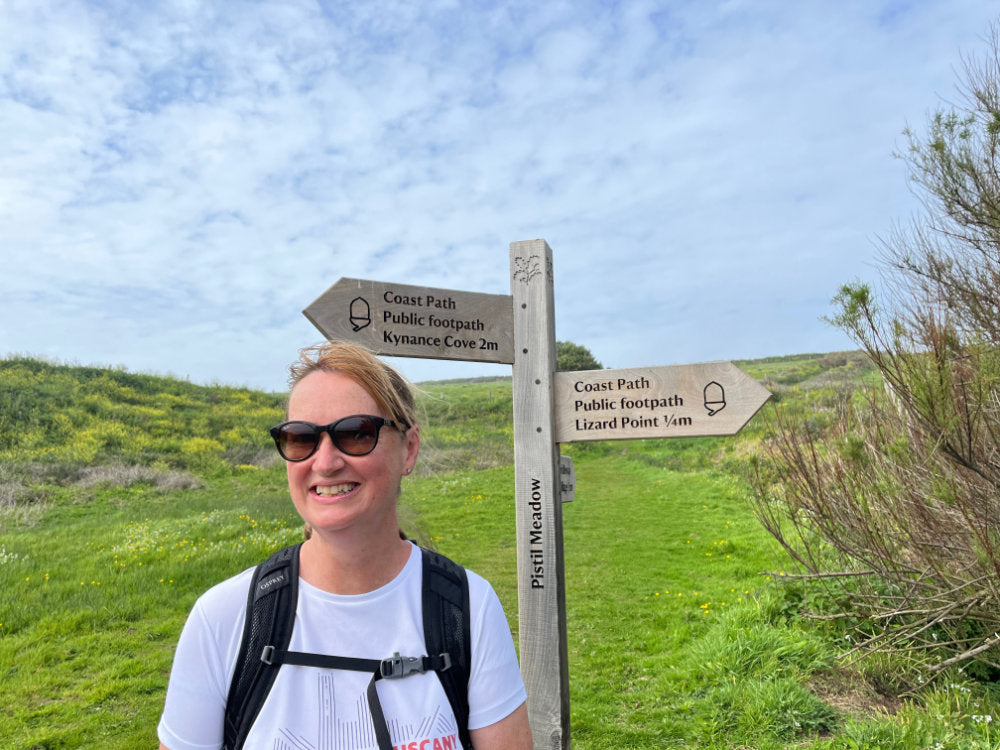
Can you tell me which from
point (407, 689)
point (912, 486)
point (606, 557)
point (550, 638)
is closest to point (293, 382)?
point (407, 689)

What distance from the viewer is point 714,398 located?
3.24m

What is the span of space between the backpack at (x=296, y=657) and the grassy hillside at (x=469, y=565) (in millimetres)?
781

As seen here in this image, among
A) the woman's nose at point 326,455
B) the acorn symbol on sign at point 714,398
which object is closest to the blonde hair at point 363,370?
the woman's nose at point 326,455

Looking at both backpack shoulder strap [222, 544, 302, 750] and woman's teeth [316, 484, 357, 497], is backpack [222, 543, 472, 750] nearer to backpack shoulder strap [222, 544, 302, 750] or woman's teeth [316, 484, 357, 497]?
backpack shoulder strap [222, 544, 302, 750]

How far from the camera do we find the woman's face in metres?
1.50

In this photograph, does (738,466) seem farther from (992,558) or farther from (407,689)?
(407,689)

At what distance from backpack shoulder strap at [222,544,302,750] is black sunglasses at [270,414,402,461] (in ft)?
1.05

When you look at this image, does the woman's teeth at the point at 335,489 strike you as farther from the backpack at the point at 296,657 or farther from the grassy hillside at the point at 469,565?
the grassy hillside at the point at 469,565

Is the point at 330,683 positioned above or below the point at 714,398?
below

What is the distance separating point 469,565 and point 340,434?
8.90 meters

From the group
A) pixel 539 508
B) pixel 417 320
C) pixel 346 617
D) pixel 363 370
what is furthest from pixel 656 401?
pixel 346 617

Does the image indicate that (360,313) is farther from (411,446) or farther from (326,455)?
(326,455)

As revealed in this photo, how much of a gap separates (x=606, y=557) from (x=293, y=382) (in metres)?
9.33

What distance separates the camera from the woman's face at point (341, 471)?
1.50 m
